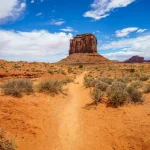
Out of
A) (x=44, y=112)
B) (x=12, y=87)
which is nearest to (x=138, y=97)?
(x=44, y=112)

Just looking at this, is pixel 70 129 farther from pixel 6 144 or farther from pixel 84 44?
pixel 84 44

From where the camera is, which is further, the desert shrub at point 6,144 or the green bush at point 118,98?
the green bush at point 118,98

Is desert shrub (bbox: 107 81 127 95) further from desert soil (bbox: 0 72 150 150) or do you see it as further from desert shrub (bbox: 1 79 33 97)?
desert shrub (bbox: 1 79 33 97)

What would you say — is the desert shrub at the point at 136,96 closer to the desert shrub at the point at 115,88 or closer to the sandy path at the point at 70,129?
the desert shrub at the point at 115,88

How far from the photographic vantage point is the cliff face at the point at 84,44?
431 ft

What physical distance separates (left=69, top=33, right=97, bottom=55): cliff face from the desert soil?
397ft

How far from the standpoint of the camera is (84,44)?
135125 mm

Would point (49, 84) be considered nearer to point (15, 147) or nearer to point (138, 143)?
point (15, 147)

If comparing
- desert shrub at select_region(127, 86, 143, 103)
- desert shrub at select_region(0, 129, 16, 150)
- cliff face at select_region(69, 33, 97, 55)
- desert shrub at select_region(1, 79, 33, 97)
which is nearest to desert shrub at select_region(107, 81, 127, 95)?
desert shrub at select_region(127, 86, 143, 103)

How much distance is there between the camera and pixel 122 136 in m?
7.11

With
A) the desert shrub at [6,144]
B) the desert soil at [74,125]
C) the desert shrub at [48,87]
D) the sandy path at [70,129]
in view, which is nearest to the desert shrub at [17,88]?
the desert soil at [74,125]

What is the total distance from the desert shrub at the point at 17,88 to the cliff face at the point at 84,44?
11919cm

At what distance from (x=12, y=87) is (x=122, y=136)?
265 inches

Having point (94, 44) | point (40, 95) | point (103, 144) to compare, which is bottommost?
point (103, 144)
